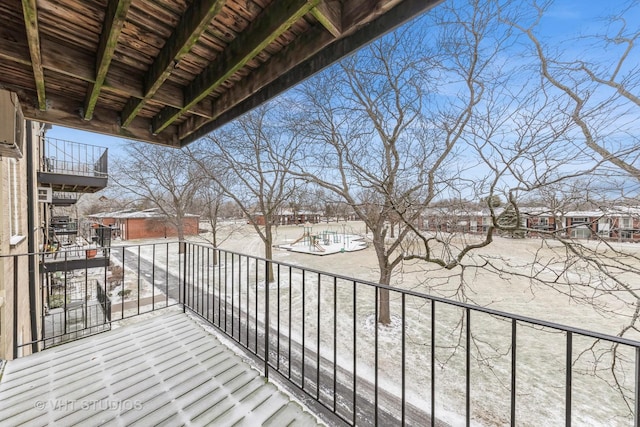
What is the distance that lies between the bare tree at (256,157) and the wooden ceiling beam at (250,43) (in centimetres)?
616

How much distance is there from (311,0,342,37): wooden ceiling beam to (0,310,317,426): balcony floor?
2.44 meters

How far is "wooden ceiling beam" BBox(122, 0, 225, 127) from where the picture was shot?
138 centimetres

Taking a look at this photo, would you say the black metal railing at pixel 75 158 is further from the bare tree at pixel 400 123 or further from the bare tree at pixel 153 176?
the bare tree at pixel 400 123

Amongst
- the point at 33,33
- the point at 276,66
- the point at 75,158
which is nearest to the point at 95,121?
the point at 33,33

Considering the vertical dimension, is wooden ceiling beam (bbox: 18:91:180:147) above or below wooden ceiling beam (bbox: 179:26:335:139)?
below

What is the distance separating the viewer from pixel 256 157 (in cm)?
948

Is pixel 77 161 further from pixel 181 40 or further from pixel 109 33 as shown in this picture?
pixel 181 40

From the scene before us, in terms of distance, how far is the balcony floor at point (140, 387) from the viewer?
1.70 metres

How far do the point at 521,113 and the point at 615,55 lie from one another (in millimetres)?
1303

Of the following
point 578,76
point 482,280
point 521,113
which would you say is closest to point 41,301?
point 521,113

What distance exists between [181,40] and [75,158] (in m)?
8.56

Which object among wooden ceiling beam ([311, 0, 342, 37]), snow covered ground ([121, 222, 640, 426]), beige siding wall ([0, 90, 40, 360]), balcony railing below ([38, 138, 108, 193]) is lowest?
snow covered ground ([121, 222, 640, 426])

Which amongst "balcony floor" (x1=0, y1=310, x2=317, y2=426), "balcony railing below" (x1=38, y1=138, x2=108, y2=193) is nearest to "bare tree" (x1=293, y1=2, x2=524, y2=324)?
"balcony floor" (x1=0, y1=310, x2=317, y2=426)

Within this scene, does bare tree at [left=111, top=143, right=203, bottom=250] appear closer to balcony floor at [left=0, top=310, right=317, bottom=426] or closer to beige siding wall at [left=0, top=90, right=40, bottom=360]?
beige siding wall at [left=0, top=90, right=40, bottom=360]
